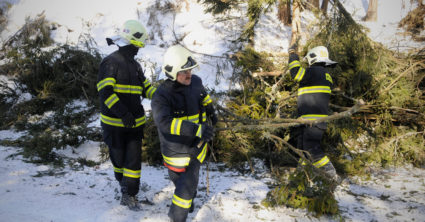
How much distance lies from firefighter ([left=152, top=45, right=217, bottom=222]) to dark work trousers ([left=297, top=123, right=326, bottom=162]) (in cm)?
201

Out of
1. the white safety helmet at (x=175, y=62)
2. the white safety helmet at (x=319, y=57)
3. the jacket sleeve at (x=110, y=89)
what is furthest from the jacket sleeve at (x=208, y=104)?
the white safety helmet at (x=319, y=57)

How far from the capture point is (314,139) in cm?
391

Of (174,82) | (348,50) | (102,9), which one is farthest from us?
(102,9)

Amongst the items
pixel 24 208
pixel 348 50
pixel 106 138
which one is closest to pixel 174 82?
pixel 106 138

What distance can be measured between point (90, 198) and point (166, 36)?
8.57 metres

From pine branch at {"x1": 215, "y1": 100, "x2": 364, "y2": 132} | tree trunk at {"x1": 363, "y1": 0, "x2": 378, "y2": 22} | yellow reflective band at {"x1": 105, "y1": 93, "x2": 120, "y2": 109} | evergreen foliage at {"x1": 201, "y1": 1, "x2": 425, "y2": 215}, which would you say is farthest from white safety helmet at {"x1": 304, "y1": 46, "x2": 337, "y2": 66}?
tree trunk at {"x1": 363, "y1": 0, "x2": 378, "y2": 22}

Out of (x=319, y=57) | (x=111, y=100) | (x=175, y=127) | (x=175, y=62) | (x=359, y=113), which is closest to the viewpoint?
(x=175, y=127)

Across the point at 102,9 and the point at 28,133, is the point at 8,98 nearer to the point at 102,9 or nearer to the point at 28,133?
the point at 28,133

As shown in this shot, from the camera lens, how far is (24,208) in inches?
104

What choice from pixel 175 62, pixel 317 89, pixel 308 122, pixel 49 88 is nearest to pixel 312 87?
pixel 317 89

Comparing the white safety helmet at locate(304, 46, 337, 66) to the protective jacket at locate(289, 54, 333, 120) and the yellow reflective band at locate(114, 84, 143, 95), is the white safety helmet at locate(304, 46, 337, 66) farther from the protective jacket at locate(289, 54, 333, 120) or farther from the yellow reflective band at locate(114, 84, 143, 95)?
the yellow reflective band at locate(114, 84, 143, 95)

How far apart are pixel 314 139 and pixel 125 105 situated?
286 centimetres

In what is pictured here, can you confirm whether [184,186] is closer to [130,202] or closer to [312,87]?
[130,202]

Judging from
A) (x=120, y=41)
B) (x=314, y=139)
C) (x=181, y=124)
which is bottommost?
(x=314, y=139)
